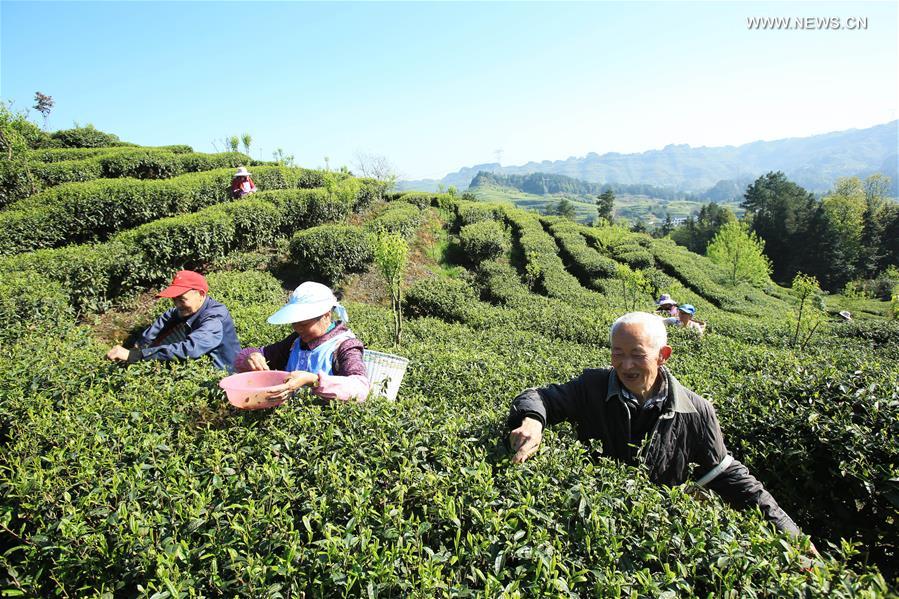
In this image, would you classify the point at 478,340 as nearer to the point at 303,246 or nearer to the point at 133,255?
the point at 303,246

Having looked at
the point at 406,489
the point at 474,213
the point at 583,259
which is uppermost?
the point at 474,213

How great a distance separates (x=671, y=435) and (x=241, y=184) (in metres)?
14.5

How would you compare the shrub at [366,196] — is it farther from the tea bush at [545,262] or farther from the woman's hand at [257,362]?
the woman's hand at [257,362]

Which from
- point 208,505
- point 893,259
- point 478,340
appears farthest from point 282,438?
point 893,259

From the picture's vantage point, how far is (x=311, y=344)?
134 inches

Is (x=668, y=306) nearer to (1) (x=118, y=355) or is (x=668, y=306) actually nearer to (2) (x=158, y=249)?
(1) (x=118, y=355)

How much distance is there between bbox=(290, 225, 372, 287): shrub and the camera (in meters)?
10.9

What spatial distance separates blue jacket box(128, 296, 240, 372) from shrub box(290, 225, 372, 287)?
20.4 feet

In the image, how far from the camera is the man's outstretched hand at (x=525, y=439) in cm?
224

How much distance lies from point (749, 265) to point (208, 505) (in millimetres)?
35791

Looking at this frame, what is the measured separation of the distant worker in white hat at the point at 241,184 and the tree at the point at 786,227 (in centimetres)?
4894

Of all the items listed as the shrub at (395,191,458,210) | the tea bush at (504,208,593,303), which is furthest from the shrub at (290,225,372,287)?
the shrub at (395,191,458,210)

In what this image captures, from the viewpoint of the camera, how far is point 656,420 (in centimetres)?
257

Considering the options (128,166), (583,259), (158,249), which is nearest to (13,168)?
(128,166)
